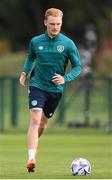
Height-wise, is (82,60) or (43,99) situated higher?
(43,99)

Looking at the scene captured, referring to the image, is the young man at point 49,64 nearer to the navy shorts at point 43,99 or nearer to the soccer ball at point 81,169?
the navy shorts at point 43,99

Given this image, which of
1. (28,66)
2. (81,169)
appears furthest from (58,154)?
(81,169)

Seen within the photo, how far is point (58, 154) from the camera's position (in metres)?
21.0

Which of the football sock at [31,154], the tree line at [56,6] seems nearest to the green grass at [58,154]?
the football sock at [31,154]

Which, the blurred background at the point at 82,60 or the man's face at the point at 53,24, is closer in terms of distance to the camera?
the man's face at the point at 53,24

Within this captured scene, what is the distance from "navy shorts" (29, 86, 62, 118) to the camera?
16031mm

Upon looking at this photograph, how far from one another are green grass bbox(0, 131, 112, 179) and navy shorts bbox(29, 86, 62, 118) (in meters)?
0.98

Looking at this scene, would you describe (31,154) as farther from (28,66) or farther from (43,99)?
(28,66)

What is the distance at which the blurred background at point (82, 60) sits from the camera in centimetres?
3088

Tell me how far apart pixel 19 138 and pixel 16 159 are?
7.93 m

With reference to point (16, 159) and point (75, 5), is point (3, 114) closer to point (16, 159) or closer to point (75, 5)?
point (16, 159)

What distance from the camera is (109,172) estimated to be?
52.7ft

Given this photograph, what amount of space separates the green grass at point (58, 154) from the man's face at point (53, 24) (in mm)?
2157

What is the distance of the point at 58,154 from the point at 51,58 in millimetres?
5148
